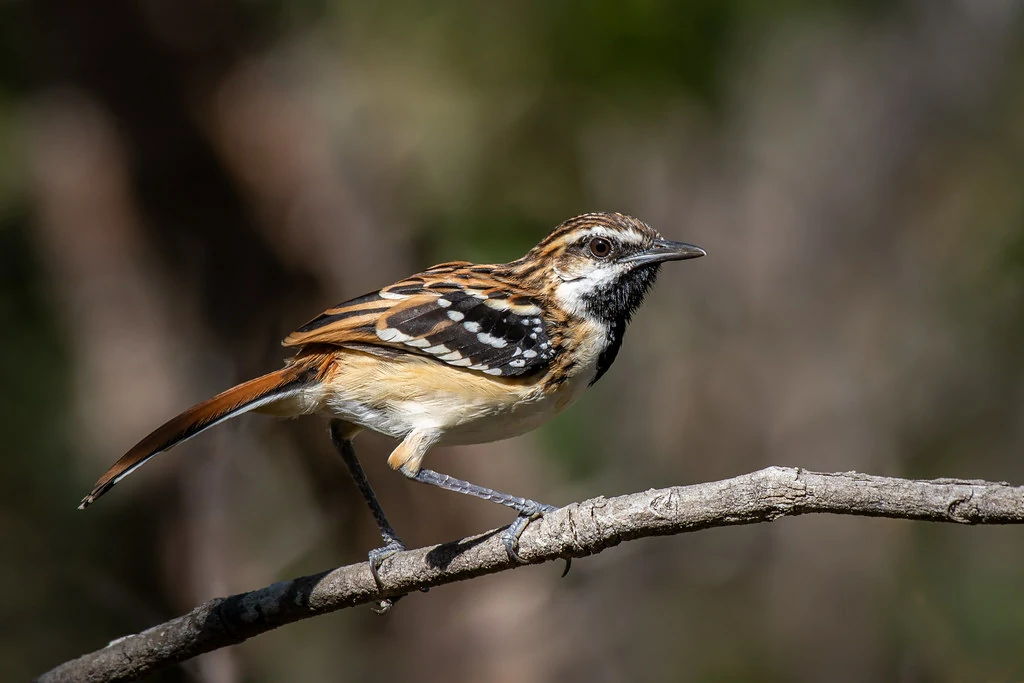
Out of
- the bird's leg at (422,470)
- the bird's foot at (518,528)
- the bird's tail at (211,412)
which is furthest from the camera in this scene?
the bird's leg at (422,470)

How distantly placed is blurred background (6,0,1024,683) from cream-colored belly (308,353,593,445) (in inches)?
95.8

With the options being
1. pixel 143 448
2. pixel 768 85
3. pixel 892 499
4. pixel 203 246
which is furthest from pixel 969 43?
pixel 143 448

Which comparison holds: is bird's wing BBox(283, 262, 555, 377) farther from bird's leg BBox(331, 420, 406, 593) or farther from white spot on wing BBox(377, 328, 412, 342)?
bird's leg BBox(331, 420, 406, 593)

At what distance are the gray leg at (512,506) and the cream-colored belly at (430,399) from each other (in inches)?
7.7

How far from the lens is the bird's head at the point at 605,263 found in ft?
17.7

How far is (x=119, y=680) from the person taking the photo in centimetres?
445

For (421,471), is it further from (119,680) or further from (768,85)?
(768,85)

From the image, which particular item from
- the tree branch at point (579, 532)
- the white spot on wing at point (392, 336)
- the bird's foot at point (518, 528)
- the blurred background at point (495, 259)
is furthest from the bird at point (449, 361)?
the blurred background at point (495, 259)

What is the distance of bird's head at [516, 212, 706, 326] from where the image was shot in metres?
5.41

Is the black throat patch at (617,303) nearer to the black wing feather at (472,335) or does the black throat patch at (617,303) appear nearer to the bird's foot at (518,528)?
the black wing feather at (472,335)

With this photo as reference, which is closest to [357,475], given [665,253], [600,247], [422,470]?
[422,470]

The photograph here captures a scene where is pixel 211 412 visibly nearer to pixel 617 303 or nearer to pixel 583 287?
pixel 583 287

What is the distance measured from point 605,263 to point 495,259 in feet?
8.75

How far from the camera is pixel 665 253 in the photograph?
5.40 m
